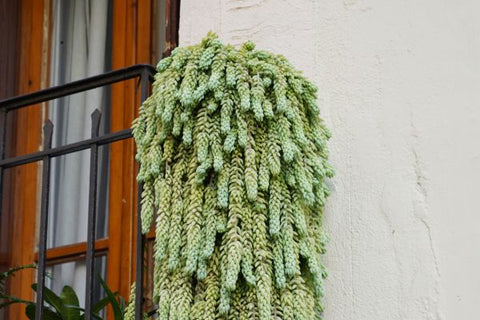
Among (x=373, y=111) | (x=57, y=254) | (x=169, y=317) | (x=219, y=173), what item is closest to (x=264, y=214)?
(x=219, y=173)

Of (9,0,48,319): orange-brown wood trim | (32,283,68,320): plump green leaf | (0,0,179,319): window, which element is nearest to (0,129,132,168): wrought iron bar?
(32,283,68,320): plump green leaf

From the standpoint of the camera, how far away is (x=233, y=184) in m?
3.43

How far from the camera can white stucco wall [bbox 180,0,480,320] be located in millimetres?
3641

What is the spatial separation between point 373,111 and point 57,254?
1530 millimetres

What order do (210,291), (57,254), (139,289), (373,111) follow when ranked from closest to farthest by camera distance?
(210,291) → (139,289) → (373,111) → (57,254)

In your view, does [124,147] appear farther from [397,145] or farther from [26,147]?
[397,145]

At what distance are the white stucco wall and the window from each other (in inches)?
37.4

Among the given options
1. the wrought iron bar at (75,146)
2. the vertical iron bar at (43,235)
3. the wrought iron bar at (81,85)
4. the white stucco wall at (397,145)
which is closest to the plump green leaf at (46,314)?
the vertical iron bar at (43,235)

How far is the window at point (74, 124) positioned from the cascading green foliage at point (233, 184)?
3.77ft

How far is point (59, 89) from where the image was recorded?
4004 millimetres

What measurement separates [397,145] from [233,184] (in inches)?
24.4

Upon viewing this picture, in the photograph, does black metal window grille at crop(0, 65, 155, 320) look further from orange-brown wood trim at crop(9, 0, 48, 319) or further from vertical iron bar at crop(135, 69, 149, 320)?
orange-brown wood trim at crop(9, 0, 48, 319)

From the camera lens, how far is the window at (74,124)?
4.75 meters

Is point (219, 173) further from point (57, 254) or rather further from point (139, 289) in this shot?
point (57, 254)
